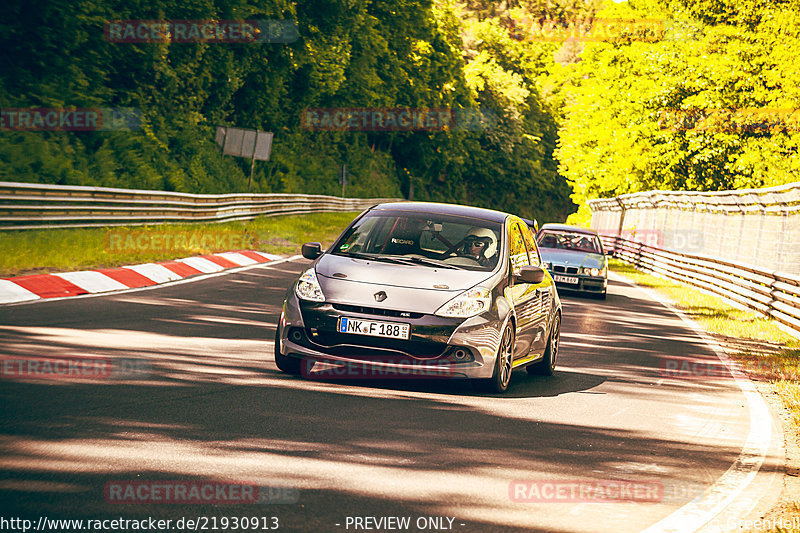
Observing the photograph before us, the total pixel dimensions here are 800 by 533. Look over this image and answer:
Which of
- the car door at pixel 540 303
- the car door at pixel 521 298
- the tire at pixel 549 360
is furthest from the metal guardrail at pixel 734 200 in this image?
the car door at pixel 521 298

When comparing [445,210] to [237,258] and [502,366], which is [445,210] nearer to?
[502,366]

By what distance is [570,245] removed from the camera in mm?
23656

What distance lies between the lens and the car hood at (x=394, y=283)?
852 cm

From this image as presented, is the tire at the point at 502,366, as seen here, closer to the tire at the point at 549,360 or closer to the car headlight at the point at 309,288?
the tire at the point at 549,360

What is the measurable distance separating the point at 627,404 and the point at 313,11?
1930 inches

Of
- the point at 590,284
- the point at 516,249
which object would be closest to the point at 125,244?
the point at 590,284

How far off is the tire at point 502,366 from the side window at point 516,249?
72cm

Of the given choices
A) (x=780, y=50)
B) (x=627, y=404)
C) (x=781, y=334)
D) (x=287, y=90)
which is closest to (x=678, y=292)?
(x=781, y=334)

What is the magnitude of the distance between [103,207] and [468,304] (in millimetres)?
14304

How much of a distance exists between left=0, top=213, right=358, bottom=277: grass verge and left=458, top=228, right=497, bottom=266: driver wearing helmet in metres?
7.19

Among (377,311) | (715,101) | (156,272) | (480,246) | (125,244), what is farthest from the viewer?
(715,101)

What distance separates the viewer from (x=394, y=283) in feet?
28.4
